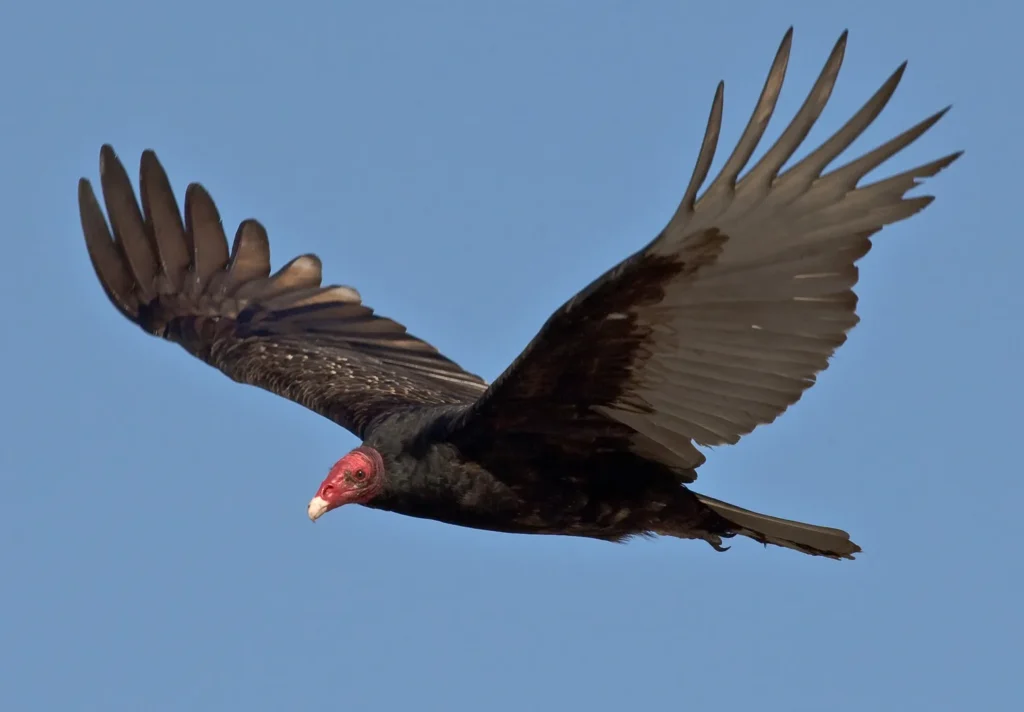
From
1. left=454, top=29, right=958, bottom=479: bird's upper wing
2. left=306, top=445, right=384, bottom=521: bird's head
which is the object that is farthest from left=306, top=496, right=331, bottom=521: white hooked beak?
left=454, top=29, right=958, bottom=479: bird's upper wing

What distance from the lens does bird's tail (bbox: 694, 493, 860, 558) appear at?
6.66 m

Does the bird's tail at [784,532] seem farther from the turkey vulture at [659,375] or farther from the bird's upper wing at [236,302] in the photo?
the bird's upper wing at [236,302]

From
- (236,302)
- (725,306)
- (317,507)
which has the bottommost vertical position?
(317,507)

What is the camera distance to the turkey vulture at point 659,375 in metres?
5.29

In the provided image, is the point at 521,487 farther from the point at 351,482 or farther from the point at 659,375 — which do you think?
the point at 659,375

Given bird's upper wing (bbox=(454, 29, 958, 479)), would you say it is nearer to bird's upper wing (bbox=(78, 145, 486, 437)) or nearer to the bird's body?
the bird's body

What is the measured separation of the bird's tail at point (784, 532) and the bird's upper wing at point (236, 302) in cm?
189

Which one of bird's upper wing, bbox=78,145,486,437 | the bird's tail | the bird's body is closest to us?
the bird's body

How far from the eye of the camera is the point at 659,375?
582cm

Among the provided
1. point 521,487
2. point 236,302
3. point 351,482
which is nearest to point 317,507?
point 351,482

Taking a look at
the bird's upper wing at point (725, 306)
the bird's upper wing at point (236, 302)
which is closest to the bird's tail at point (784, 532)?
the bird's upper wing at point (725, 306)

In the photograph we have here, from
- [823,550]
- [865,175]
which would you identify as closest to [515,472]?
[823,550]

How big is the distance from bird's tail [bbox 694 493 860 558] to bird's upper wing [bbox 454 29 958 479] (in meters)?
0.59

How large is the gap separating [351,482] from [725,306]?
1.76 m
